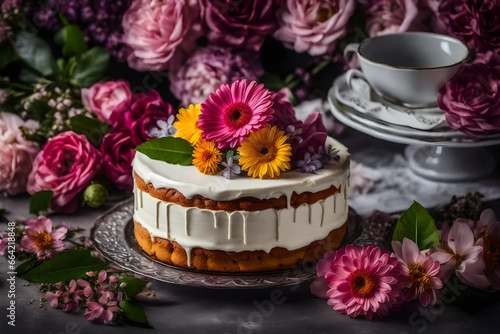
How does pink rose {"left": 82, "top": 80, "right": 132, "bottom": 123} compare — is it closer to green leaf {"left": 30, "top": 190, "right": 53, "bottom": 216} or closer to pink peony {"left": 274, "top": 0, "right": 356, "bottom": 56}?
green leaf {"left": 30, "top": 190, "right": 53, "bottom": 216}

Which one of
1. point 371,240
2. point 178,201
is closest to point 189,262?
point 178,201

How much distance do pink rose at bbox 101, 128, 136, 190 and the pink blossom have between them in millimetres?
461

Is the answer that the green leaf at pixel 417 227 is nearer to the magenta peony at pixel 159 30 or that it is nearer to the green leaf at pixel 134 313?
the green leaf at pixel 134 313

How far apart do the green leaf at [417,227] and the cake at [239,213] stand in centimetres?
12

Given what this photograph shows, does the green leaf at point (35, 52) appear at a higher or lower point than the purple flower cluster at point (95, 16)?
lower

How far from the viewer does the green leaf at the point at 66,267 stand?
1.57 m

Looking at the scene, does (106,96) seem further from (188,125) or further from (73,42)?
(188,125)

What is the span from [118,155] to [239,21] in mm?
451

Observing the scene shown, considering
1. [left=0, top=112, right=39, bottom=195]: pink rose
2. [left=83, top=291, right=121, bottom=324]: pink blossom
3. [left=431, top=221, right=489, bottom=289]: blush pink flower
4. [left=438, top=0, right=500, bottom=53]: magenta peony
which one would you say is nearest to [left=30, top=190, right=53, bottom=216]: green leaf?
[left=0, top=112, right=39, bottom=195]: pink rose

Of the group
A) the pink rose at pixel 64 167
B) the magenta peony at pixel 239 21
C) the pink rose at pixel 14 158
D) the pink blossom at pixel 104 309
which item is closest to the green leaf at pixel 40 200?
the pink rose at pixel 64 167

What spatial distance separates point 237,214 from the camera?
5.10 feet

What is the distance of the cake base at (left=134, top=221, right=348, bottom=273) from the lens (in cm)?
159

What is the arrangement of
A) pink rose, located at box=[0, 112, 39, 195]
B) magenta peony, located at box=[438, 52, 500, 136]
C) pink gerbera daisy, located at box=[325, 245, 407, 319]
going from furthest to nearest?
pink rose, located at box=[0, 112, 39, 195] < magenta peony, located at box=[438, 52, 500, 136] < pink gerbera daisy, located at box=[325, 245, 407, 319]

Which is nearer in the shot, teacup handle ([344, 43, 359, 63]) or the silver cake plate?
the silver cake plate
